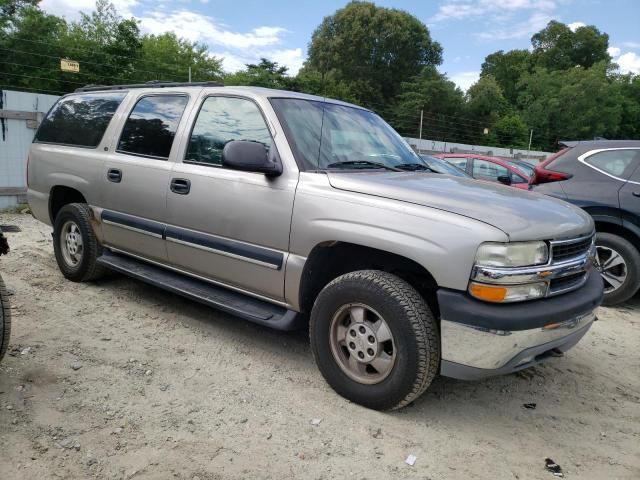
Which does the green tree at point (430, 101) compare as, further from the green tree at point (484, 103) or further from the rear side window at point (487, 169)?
the rear side window at point (487, 169)

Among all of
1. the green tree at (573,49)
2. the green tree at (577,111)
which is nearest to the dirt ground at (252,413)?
the green tree at (577,111)

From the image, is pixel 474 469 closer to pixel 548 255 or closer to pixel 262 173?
pixel 548 255

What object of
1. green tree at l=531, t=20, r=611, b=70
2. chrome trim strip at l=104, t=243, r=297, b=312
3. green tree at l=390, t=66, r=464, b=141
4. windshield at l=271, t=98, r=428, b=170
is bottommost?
chrome trim strip at l=104, t=243, r=297, b=312

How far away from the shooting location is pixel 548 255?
2705 millimetres

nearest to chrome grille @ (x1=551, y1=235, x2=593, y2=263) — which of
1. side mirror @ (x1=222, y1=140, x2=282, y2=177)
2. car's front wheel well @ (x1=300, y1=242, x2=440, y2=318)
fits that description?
car's front wheel well @ (x1=300, y1=242, x2=440, y2=318)

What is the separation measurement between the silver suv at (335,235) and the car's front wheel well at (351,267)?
12mm

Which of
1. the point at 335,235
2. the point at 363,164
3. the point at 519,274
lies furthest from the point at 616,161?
the point at 335,235

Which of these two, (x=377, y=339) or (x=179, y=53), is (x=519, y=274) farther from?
(x=179, y=53)

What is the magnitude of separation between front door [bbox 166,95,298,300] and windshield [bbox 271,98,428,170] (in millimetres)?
172

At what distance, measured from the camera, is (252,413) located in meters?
2.96

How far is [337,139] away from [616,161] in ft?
12.1

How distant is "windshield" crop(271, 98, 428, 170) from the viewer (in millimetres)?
3396

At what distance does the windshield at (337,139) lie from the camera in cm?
340

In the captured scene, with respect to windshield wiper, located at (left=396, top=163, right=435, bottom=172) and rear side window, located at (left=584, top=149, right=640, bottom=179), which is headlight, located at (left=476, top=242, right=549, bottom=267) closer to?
windshield wiper, located at (left=396, top=163, right=435, bottom=172)
